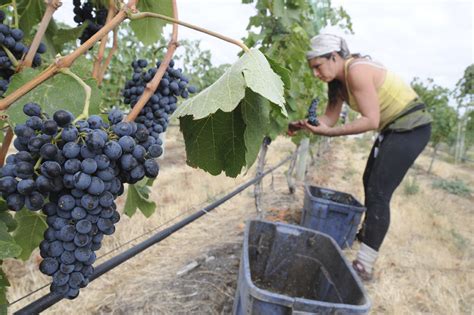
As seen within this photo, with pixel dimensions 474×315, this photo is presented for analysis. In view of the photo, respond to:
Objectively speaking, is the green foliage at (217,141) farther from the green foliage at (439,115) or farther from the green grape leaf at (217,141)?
the green foliage at (439,115)

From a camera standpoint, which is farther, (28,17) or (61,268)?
(28,17)

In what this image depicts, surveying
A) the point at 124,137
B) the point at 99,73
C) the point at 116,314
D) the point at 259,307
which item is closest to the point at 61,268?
the point at 124,137

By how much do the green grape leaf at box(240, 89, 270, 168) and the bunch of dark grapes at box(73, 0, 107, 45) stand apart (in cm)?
57

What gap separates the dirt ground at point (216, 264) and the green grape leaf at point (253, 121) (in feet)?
3.26

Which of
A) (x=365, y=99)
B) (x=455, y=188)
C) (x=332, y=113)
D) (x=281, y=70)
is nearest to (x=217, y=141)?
(x=281, y=70)

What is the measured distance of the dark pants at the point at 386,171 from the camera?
118 inches

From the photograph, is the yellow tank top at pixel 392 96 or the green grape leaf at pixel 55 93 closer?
the green grape leaf at pixel 55 93

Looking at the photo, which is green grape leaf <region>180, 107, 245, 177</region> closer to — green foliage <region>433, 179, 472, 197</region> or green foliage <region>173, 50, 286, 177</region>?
green foliage <region>173, 50, 286, 177</region>

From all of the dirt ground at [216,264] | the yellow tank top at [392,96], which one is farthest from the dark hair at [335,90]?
the dirt ground at [216,264]

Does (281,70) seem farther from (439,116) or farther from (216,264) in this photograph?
(439,116)

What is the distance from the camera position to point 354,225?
375 cm

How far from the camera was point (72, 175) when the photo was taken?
0.60 metres

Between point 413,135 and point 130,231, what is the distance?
9.44 ft

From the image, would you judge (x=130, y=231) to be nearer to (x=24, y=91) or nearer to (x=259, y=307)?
(x=259, y=307)
